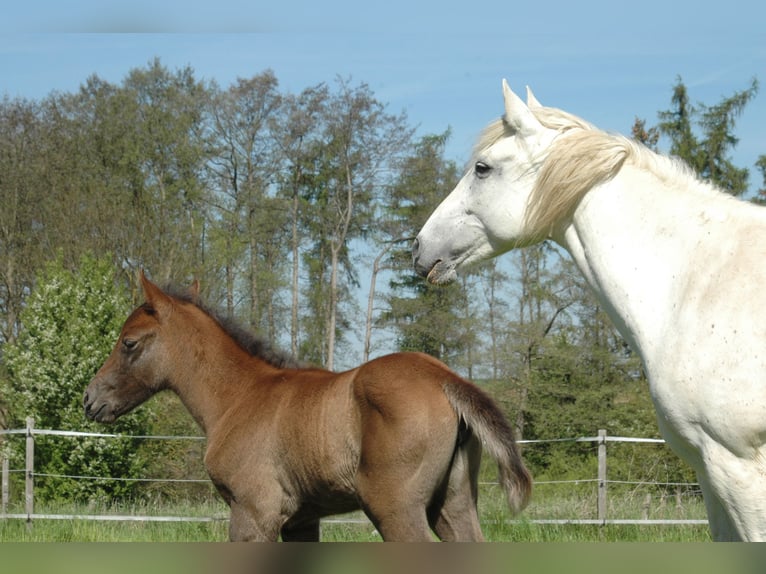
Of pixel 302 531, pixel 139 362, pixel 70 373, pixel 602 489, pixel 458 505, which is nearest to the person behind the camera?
pixel 458 505

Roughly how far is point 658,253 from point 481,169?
95cm

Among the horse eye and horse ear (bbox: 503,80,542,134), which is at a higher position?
horse ear (bbox: 503,80,542,134)

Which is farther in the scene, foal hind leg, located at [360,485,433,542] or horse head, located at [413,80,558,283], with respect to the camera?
foal hind leg, located at [360,485,433,542]

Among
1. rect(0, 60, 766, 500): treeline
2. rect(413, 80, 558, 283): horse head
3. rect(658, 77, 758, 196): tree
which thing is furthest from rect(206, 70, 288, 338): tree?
rect(413, 80, 558, 283): horse head

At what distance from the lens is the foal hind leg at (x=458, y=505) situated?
4957 mm

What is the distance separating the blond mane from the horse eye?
276 mm

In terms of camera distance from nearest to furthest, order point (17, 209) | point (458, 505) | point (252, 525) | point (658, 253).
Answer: point (658, 253)
point (458, 505)
point (252, 525)
point (17, 209)

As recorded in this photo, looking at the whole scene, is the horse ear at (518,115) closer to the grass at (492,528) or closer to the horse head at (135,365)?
the horse head at (135,365)

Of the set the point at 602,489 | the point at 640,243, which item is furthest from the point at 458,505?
the point at 602,489

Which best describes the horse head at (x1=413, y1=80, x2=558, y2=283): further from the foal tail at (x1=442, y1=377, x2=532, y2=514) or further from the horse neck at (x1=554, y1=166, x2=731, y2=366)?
the foal tail at (x1=442, y1=377, x2=532, y2=514)

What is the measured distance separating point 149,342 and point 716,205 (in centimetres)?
424

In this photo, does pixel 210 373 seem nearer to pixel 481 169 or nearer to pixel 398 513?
pixel 398 513

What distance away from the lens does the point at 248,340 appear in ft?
20.4

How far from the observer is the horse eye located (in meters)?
3.77
